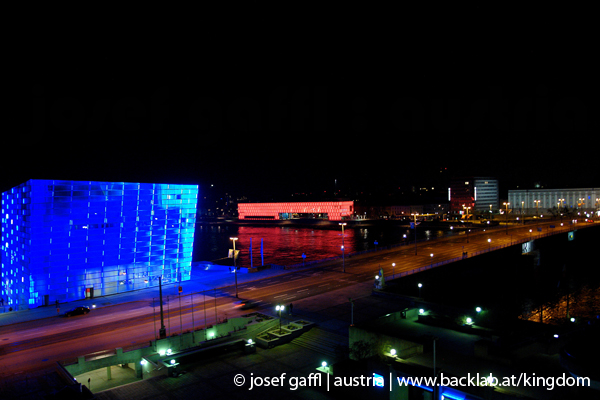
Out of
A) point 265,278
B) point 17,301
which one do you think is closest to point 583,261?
point 265,278

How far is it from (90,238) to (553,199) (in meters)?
191

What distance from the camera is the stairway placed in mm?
24125

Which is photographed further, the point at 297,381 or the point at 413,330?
the point at 413,330

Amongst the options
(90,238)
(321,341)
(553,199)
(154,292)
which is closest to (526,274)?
(321,341)

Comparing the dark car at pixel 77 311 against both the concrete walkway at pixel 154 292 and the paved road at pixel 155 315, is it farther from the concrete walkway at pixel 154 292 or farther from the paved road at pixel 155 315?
the concrete walkway at pixel 154 292

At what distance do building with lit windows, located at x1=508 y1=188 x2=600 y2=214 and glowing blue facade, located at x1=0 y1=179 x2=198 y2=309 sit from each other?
159 metres

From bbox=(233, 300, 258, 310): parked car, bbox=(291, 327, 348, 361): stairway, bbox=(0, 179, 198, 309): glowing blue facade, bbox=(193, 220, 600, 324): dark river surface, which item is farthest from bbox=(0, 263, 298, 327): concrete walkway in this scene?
bbox=(291, 327, 348, 361): stairway

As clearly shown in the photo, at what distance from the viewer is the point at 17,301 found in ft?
133

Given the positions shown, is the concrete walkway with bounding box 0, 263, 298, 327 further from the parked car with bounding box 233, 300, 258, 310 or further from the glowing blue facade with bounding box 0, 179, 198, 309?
the parked car with bounding box 233, 300, 258, 310

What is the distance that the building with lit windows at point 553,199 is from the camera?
16100 cm

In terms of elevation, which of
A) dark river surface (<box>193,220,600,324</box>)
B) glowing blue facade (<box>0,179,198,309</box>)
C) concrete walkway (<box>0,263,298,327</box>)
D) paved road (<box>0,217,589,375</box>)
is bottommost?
dark river surface (<box>193,220,600,324</box>)

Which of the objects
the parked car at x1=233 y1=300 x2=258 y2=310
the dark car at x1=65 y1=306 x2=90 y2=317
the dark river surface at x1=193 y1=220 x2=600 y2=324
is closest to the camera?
the dark car at x1=65 y1=306 x2=90 y2=317

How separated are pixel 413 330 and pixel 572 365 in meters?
12.4

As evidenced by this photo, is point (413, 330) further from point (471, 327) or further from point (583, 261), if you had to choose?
point (583, 261)
